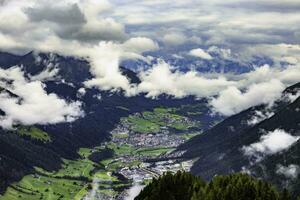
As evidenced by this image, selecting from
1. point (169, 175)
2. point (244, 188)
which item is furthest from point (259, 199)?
point (169, 175)

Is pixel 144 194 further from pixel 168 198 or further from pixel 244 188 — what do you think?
pixel 244 188

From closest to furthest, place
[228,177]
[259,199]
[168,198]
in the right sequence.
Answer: [259,199] → [228,177] → [168,198]

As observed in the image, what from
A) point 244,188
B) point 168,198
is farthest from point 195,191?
point 244,188

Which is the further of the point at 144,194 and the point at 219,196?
the point at 144,194

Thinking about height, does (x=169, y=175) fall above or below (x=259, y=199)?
above

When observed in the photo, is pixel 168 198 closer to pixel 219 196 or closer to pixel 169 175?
pixel 169 175

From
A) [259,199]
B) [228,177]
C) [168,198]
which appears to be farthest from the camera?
[168,198]
